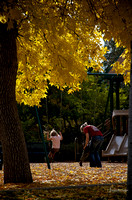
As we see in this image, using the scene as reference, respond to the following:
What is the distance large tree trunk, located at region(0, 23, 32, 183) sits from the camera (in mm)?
7035

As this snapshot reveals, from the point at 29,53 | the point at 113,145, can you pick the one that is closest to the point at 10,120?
the point at 29,53

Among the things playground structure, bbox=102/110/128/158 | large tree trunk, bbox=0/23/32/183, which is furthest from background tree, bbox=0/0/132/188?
playground structure, bbox=102/110/128/158

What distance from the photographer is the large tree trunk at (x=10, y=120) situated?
7035mm

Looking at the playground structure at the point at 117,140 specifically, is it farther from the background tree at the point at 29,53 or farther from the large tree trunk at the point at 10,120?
the large tree trunk at the point at 10,120

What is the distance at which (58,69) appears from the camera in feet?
29.4

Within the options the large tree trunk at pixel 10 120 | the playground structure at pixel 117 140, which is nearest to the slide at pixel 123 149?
the playground structure at pixel 117 140

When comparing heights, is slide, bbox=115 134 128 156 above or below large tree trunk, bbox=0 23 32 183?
below

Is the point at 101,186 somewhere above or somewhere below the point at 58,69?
below

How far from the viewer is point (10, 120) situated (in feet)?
23.2

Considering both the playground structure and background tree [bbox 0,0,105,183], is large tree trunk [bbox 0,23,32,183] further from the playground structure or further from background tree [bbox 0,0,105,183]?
the playground structure

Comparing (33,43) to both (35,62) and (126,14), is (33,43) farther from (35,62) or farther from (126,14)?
(126,14)

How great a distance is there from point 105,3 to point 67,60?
263cm

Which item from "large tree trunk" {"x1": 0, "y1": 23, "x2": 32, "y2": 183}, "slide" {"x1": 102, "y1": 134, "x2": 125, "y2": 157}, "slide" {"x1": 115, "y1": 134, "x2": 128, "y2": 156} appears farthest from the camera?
"slide" {"x1": 102, "y1": 134, "x2": 125, "y2": 157}

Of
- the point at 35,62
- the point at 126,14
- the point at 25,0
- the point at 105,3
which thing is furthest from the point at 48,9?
the point at 35,62
